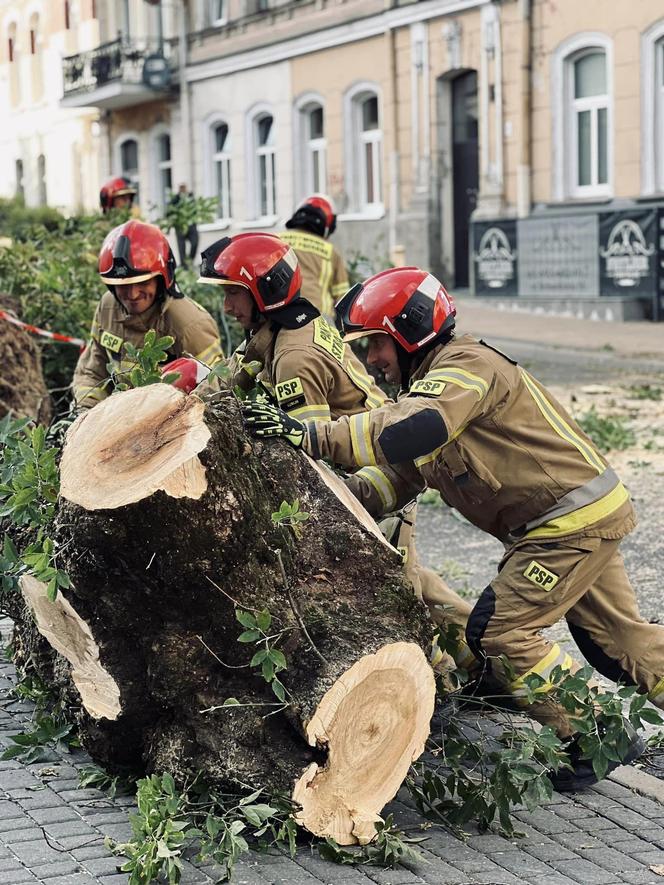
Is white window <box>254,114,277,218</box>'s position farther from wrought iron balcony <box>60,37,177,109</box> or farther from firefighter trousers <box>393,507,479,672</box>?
firefighter trousers <box>393,507,479,672</box>

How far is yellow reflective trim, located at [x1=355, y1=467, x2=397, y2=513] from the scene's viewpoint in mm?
4945

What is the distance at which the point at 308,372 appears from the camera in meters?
5.30

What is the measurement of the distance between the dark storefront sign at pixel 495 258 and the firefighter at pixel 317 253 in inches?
504

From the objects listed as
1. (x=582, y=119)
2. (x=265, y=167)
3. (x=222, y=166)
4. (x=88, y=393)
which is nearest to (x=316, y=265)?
(x=88, y=393)

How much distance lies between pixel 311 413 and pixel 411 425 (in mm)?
1033

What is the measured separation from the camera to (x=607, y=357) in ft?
55.5

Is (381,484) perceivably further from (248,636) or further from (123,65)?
(123,65)

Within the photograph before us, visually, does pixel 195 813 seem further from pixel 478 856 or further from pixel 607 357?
pixel 607 357

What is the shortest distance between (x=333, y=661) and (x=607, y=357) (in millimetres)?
13295

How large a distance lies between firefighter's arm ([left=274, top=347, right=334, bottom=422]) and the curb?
1.60 m

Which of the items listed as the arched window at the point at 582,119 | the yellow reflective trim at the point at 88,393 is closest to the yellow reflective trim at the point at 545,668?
the yellow reflective trim at the point at 88,393

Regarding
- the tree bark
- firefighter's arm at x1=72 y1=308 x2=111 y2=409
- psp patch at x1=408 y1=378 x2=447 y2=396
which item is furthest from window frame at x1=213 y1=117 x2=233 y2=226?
psp patch at x1=408 y1=378 x2=447 y2=396

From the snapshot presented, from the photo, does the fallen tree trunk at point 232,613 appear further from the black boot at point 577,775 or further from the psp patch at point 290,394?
the psp patch at point 290,394

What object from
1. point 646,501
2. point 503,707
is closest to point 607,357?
point 646,501
